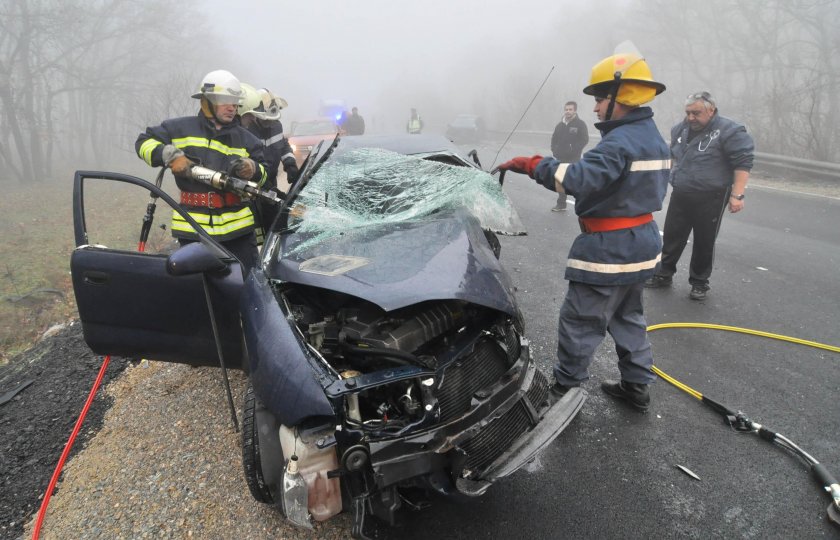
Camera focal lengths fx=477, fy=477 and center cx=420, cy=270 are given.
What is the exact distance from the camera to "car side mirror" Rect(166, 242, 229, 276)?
2.05 meters

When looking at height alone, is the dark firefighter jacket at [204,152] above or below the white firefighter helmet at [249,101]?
below

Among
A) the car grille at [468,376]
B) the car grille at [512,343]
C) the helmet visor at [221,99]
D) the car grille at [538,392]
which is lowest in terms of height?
the car grille at [538,392]

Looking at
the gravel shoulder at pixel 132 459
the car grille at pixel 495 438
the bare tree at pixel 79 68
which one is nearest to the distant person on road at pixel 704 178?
the car grille at pixel 495 438

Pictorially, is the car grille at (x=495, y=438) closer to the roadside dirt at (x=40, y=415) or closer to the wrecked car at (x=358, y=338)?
the wrecked car at (x=358, y=338)

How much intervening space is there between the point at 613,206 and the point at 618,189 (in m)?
0.09

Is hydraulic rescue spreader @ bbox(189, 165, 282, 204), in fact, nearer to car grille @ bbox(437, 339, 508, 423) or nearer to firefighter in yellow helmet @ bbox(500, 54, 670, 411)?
firefighter in yellow helmet @ bbox(500, 54, 670, 411)

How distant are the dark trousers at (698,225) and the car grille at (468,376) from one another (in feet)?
9.81

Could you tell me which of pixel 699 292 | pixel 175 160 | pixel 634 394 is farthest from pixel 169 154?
pixel 699 292

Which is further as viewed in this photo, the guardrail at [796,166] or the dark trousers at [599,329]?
the guardrail at [796,166]

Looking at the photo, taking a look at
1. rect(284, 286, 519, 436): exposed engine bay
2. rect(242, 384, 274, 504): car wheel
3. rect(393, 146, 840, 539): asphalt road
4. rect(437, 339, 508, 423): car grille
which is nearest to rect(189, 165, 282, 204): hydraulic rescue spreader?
rect(284, 286, 519, 436): exposed engine bay

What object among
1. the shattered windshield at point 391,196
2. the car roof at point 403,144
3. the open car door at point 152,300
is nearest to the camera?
the open car door at point 152,300

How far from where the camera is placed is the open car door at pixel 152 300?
7.48ft

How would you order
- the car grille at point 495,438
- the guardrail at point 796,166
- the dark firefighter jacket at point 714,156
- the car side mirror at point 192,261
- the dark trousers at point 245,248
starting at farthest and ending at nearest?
the guardrail at point 796,166 → the dark firefighter jacket at point 714,156 → the dark trousers at point 245,248 → the car side mirror at point 192,261 → the car grille at point 495,438

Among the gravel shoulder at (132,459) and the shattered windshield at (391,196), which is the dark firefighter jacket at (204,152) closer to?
the shattered windshield at (391,196)
